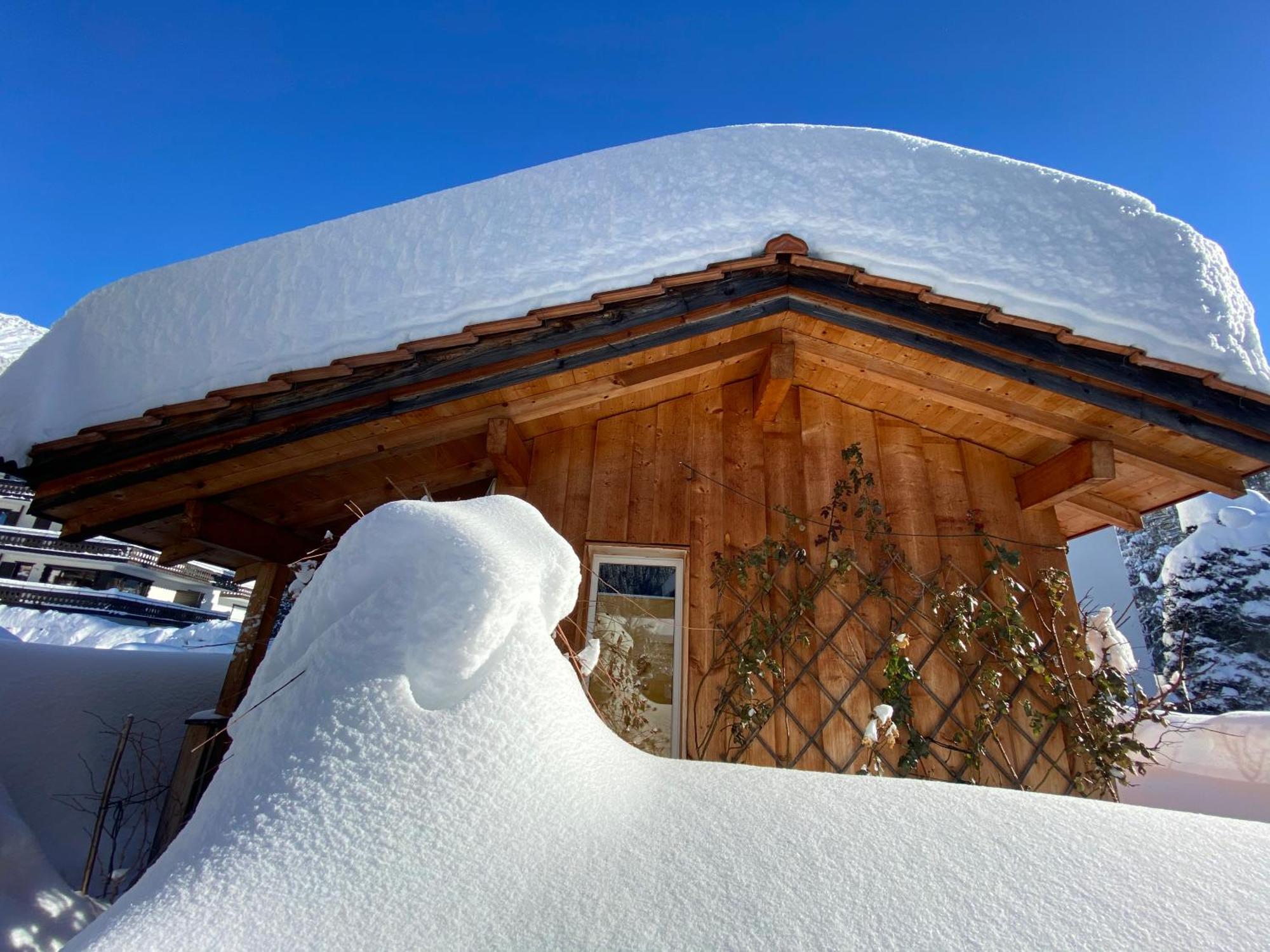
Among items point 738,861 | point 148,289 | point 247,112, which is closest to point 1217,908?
point 738,861

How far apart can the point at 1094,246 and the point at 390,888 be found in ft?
10.1

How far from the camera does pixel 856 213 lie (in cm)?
260

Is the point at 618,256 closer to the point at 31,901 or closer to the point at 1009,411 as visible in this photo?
the point at 1009,411

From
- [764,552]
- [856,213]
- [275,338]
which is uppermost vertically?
[856,213]

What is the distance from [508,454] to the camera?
3.14 meters

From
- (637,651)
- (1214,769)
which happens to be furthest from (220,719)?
(1214,769)

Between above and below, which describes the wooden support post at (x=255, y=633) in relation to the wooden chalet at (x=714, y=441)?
below

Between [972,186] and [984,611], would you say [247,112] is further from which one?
[984,611]

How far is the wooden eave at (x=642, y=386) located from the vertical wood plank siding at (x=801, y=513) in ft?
1.62

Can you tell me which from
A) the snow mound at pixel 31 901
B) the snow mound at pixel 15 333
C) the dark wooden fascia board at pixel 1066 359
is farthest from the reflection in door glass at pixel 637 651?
the snow mound at pixel 15 333

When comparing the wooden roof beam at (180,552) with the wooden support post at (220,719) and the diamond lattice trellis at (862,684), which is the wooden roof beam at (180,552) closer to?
the wooden support post at (220,719)

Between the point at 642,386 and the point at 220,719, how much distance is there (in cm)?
280

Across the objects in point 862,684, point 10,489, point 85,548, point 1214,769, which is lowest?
point 1214,769

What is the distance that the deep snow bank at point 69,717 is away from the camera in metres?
2.83
